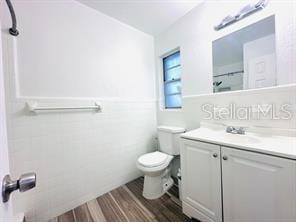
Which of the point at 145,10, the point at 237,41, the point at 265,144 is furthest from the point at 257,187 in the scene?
the point at 145,10

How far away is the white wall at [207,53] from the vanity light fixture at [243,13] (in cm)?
4

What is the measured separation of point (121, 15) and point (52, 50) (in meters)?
0.95

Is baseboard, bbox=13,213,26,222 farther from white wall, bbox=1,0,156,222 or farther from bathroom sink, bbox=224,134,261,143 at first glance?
bathroom sink, bbox=224,134,261,143

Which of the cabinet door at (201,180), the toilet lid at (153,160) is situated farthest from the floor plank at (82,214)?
the cabinet door at (201,180)

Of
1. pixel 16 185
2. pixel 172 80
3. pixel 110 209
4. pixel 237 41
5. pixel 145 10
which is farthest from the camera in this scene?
pixel 172 80

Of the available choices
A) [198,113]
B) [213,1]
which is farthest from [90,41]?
[198,113]

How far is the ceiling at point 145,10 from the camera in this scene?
160cm

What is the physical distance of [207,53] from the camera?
1622mm

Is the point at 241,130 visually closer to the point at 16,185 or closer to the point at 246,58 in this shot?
the point at 246,58

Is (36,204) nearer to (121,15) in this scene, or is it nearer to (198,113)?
(198,113)

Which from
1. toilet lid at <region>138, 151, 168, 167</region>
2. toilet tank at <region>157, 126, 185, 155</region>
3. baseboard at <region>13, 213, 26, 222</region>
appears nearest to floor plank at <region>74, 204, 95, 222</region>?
baseboard at <region>13, 213, 26, 222</region>

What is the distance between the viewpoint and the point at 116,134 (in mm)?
1896

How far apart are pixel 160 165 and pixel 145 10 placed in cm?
185

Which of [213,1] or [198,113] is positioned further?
[198,113]
